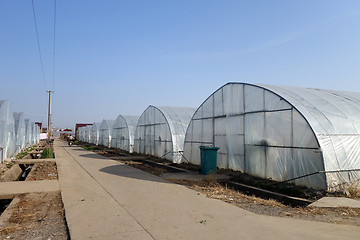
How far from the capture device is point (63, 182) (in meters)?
10.6

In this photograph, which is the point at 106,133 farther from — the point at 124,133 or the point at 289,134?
the point at 289,134

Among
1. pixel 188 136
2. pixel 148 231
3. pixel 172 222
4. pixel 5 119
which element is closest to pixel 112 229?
pixel 148 231

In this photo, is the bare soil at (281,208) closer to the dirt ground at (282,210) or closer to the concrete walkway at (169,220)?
the dirt ground at (282,210)

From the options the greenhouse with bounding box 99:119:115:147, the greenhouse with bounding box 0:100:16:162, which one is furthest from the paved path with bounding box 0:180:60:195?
the greenhouse with bounding box 99:119:115:147

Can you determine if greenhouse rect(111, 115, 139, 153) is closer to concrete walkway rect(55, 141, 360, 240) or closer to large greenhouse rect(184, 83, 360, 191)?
large greenhouse rect(184, 83, 360, 191)

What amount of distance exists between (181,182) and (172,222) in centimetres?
481

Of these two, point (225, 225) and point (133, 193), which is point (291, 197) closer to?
point (225, 225)

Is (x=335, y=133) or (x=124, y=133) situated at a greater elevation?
(x=124, y=133)

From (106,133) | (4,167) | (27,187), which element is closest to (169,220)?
(27,187)

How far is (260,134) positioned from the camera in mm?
10695

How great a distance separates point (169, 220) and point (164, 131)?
13435 millimetres

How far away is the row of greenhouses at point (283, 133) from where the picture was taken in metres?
8.59

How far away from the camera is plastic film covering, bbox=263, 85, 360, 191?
8.42 metres

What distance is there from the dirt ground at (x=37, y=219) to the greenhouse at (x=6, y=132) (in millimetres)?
10418
